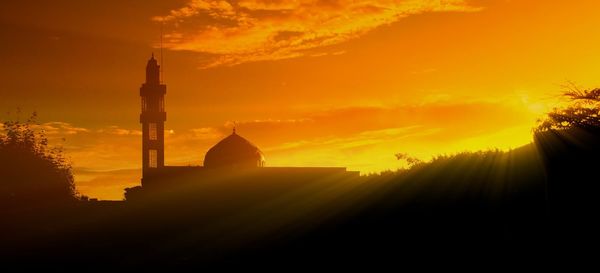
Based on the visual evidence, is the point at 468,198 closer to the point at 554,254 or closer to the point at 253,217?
the point at 554,254

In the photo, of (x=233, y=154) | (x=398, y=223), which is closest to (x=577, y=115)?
(x=398, y=223)

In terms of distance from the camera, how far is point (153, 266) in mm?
24016

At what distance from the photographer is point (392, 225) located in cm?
2111

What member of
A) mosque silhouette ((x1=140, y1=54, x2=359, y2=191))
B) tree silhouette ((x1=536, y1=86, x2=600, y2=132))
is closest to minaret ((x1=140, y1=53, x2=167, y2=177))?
mosque silhouette ((x1=140, y1=54, x2=359, y2=191))

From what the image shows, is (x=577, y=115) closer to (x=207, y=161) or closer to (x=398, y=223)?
(x=398, y=223)

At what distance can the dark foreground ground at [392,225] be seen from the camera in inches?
667

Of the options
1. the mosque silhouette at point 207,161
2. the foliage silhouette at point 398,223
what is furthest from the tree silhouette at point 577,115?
the mosque silhouette at point 207,161

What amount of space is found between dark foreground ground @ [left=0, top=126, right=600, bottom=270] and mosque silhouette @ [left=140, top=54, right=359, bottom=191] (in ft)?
24.0

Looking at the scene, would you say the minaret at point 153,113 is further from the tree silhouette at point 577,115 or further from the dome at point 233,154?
the tree silhouette at point 577,115

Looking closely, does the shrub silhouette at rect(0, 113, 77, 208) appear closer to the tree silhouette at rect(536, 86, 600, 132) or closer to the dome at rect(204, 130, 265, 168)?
the dome at rect(204, 130, 265, 168)

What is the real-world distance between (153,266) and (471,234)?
1132 cm

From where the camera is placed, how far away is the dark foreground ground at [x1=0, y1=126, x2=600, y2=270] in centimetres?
1694

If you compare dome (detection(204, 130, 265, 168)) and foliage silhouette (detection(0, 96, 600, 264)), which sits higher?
dome (detection(204, 130, 265, 168))

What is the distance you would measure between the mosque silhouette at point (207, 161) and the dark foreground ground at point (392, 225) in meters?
7.31
